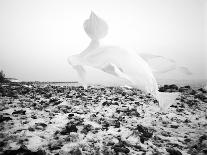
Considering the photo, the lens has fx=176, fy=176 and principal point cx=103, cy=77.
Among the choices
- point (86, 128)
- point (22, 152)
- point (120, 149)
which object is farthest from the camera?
point (86, 128)

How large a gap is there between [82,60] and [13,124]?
2744mm

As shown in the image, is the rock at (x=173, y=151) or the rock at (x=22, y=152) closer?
the rock at (x=22, y=152)

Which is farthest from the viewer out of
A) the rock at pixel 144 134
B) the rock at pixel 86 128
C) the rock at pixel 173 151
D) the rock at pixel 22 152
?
the rock at pixel 86 128

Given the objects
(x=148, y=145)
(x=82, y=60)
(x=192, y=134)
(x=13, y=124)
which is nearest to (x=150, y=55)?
(x=82, y=60)

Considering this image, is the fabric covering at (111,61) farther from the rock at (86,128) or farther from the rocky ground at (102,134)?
the rock at (86,128)

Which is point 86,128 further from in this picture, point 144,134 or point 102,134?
point 144,134

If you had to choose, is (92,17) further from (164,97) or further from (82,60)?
(164,97)

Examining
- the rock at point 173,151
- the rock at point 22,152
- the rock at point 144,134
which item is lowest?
the rock at point 173,151

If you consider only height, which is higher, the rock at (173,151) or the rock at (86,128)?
the rock at (86,128)

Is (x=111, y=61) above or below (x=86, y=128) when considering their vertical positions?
above

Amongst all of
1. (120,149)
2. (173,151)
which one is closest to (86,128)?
(120,149)

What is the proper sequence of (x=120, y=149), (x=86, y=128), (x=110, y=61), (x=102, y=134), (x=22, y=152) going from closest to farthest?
(x=110, y=61) < (x=22, y=152) < (x=120, y=149) < (x=102, y=134) < (x=86, y=128)

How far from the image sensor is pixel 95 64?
4.69 ft

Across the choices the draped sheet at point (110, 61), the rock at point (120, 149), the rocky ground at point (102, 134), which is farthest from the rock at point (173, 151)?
the draped sheet at point (110, 61)
